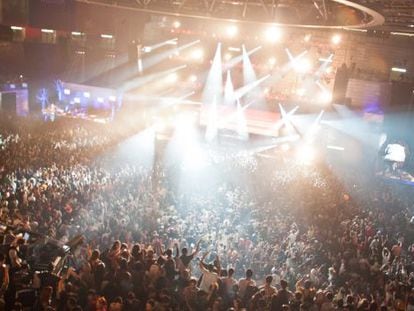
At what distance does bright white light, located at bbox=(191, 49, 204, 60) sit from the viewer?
2181 cm

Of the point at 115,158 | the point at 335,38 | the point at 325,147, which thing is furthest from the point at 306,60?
the point at 115,158

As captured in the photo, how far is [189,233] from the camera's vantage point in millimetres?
8773

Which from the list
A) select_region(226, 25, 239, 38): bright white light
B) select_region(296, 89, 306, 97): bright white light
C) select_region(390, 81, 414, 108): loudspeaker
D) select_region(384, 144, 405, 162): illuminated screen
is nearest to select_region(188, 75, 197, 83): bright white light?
Answer: select_region(226, 25, 239, 38): bright white light

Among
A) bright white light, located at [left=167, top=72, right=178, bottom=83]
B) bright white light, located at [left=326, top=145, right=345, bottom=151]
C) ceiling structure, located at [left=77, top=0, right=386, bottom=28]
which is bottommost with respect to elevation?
bright white light, located at [left=326, top=145, right=345, bottom=151]

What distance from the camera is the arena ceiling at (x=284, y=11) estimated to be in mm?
10440

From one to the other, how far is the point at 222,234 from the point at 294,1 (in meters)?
6.73

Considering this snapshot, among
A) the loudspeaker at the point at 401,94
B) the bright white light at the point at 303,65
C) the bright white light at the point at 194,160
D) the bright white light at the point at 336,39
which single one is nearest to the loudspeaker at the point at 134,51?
the bright white light at the point at 303,65

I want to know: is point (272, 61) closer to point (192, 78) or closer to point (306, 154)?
point (192, 78)

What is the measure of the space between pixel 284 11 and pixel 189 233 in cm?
696

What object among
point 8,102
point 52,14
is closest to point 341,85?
point 8,102

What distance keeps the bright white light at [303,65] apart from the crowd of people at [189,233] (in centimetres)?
757

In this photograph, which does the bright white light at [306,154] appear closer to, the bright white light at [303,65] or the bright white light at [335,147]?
the bright white light at [335,147]

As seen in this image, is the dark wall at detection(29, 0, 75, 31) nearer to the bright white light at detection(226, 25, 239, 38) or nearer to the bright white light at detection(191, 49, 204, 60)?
the bright white light at detection(191, 49, 204, 60)

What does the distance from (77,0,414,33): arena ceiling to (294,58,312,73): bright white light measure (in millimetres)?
7932
